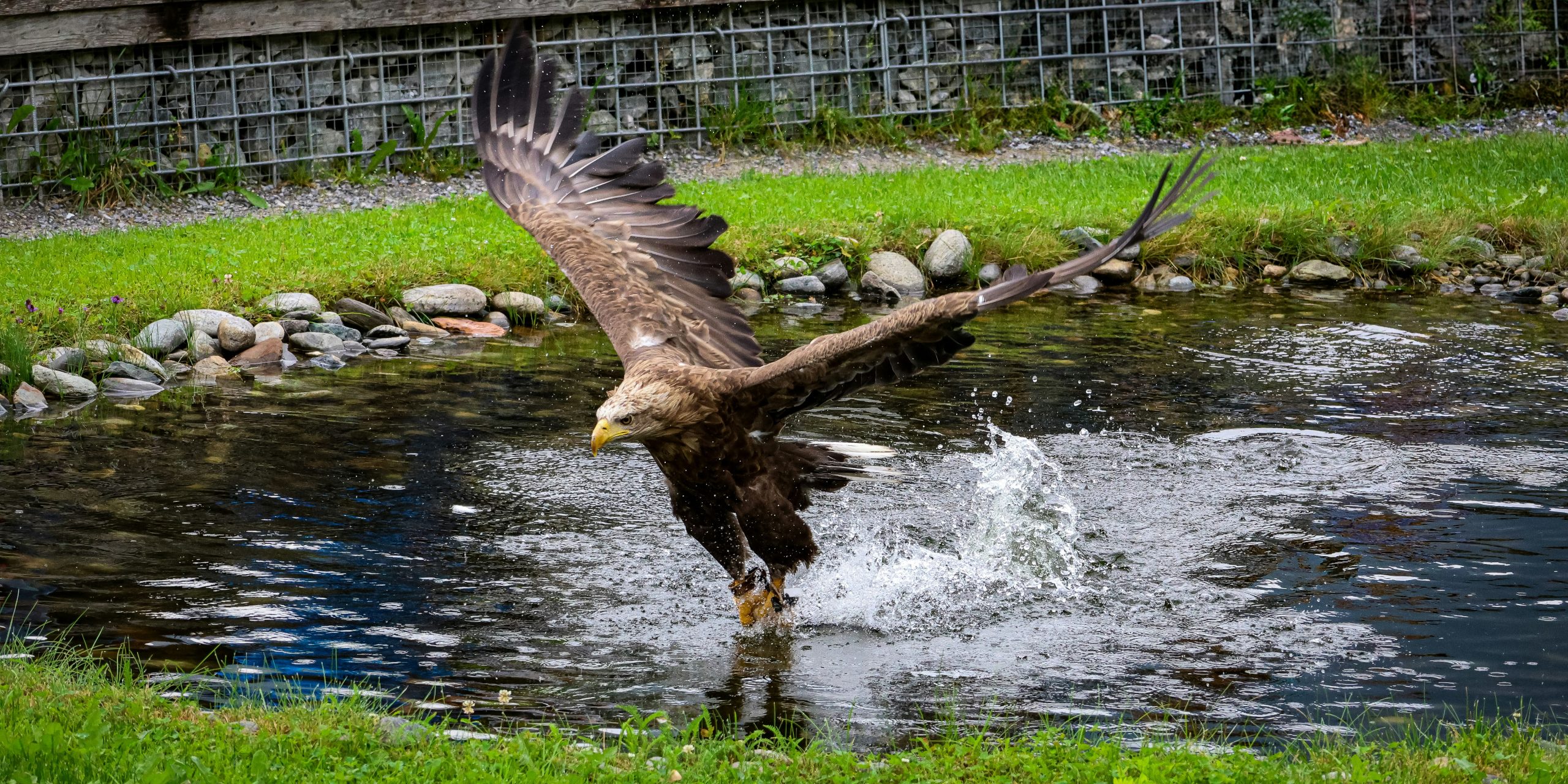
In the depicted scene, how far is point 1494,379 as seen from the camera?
27.9ft

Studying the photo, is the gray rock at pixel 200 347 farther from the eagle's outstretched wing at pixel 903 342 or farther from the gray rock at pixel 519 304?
the eagle's outstretched wing at pixel 903 342

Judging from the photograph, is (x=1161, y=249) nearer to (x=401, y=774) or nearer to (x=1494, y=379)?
(x=1494, y=379)

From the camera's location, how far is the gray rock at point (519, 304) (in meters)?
10.5

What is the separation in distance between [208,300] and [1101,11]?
415 inches

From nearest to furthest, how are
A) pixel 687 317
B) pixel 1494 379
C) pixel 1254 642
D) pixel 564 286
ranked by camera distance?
pixel 1254 642 < pixel 687 317 < pixel 1494 379 < pixel 564 286

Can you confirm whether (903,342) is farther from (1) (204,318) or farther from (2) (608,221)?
(1) (204,318)

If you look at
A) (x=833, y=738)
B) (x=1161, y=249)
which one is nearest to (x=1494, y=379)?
(x=1161, y=249)

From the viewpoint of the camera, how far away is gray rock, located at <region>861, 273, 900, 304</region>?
35.8 feet

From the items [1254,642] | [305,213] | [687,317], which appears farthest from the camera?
[305,213]

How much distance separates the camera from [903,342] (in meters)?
4.81

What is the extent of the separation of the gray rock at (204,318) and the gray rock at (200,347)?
0.10 feet

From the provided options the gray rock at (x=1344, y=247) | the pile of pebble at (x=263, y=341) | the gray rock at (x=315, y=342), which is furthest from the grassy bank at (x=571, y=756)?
the gray rock at (x=1344, y=247)

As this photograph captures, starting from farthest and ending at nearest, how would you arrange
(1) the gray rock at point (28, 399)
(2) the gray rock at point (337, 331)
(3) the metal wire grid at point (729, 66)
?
(3) the metal wire grid at point (729, 66), (2) the gray rock at point (337, 331), (1) the gray rock at point (28, 399)

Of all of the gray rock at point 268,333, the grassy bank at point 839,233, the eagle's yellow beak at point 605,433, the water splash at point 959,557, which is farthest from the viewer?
the grassy bank at point 839,233
